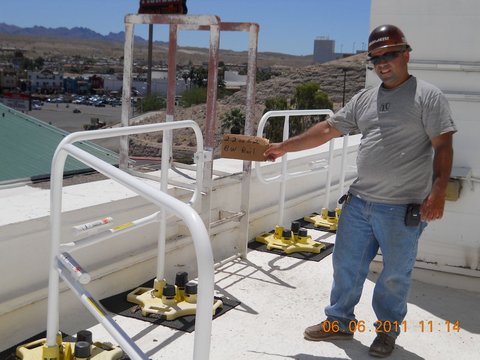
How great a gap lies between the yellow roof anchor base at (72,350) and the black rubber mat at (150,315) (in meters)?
0.51

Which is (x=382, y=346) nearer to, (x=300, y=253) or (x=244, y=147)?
(x=244, y=147)

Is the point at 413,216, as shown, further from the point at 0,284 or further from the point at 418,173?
the point at 0,284

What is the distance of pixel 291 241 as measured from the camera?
525 cm

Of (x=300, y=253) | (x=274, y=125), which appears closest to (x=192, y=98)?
(x=274, y=125)

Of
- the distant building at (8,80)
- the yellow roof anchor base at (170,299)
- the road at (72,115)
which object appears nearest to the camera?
the yellow roof anchor base at (170,299)

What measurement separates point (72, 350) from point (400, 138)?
1890mm

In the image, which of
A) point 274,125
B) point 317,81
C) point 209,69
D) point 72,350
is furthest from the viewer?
point 317,81

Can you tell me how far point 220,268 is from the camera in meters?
4.58

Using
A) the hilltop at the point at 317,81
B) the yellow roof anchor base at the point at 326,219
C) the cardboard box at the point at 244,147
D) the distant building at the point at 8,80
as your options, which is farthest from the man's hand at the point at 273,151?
the distant building at the point at 8,80

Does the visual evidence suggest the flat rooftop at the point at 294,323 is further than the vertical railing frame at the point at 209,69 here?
No

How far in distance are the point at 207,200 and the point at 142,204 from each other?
420 millimetres

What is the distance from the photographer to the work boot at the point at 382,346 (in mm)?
3311

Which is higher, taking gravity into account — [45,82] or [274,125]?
[274,125]
